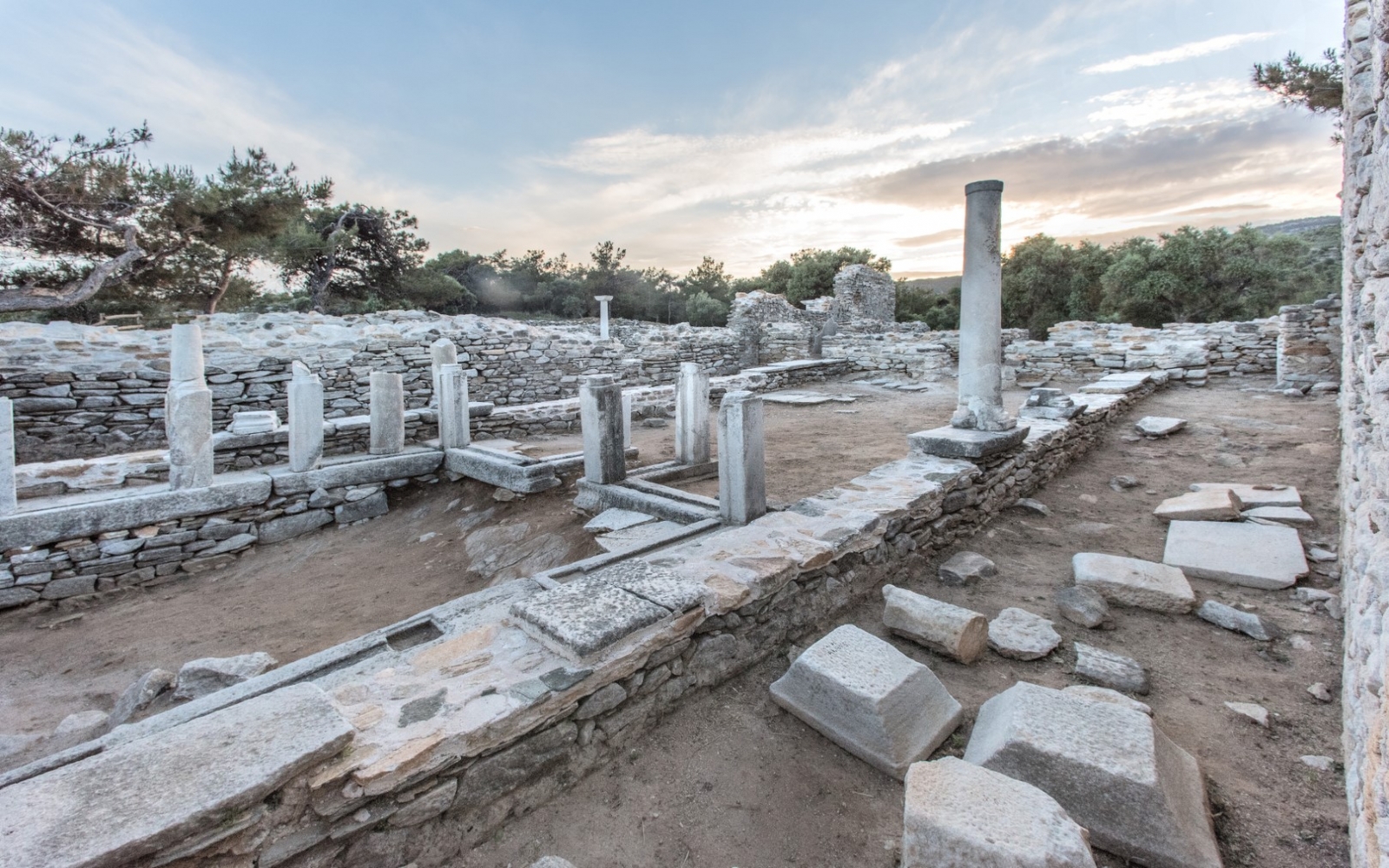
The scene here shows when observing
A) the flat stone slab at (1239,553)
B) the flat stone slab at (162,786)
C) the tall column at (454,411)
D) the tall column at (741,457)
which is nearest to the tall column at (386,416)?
the tall column at (454,411)

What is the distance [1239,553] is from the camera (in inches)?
155

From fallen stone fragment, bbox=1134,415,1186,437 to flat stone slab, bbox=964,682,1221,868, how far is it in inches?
251

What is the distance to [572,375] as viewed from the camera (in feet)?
41.3

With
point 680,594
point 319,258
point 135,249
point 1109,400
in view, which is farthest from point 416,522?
point 319,258

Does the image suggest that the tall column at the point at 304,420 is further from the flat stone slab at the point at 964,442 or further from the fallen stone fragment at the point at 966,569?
the fallen stone fragment at the point at 966,569

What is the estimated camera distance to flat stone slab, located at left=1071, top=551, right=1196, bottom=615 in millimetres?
3445

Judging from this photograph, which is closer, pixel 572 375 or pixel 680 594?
pixel 680 594

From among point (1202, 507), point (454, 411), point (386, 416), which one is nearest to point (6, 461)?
point (386, 416)

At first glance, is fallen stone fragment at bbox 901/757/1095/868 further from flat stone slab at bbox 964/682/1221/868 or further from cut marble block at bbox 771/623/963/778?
cut marble block at bbox 771/623/963/778

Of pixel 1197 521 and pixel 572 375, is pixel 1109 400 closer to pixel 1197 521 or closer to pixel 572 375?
pixel 1197 521

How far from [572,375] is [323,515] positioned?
6.53m

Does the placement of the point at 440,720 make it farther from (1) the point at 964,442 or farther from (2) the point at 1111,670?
(1) the point at 964,442

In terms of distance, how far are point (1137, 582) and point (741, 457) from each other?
2.50 m

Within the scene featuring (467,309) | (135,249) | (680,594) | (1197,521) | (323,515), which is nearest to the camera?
(680,594)
